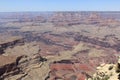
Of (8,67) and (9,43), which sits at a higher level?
(8,67)

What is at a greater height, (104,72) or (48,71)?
(104,72)

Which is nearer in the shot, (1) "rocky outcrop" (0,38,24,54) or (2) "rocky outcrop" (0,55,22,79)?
(2) "rocky outcrop" (0,55,22,79)

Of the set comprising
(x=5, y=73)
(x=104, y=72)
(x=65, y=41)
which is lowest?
(x=65, y=41)

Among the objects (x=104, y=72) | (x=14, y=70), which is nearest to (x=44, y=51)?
(x=14, y=70)

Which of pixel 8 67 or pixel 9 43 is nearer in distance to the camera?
pixel 8 67

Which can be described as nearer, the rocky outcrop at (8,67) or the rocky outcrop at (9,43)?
the rocky outcrop at (8,67)

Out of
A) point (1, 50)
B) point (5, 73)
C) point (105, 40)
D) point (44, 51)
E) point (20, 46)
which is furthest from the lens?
point (105, 40)

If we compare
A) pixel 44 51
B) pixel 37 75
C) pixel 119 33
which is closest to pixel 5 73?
pixel 37 75

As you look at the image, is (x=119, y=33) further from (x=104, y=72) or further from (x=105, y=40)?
(x=104, y=72)

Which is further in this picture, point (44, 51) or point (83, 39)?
point (83, 39)

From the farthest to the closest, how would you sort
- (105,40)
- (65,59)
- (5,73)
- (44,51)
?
(105,40) → (44,51) → (65,59) → (5,73)
